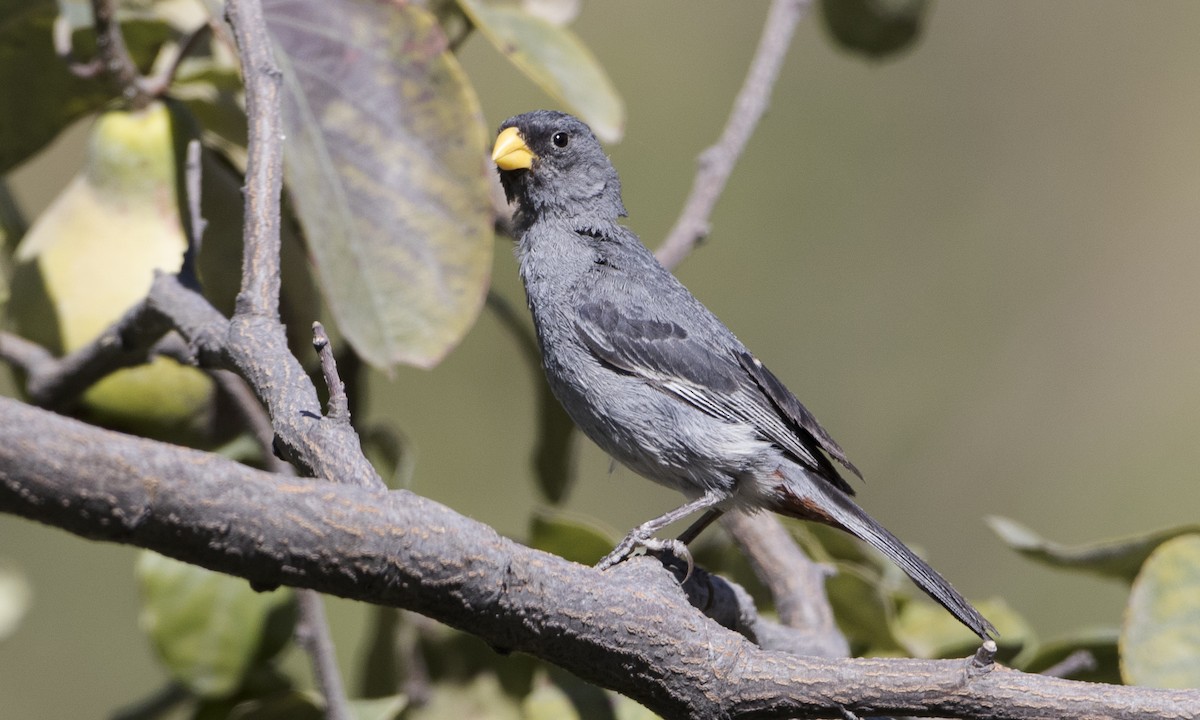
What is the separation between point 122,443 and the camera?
47.4 inches

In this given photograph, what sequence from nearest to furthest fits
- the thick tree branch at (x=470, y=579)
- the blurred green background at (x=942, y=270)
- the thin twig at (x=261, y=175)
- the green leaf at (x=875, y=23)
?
the thick tree branch at (x=470, y=579) → the thin twig at (x=261, y=175) → the green leaf at (x=875, y=23) → the blurred green background at (x=942, y=270)

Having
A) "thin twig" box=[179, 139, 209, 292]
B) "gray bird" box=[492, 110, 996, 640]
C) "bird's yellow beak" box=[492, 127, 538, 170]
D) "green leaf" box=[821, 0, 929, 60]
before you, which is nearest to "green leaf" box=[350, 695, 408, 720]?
"gray bird" box=[492, 110, 996, 640]

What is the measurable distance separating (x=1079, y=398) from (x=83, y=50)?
14.5 feet

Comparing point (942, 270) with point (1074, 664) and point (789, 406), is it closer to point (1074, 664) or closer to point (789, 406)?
point (789, 406)

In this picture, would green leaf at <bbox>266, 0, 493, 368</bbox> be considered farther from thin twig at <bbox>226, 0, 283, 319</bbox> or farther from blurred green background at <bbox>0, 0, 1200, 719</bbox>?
blurred green background at <bbox>0, 0, 1200, 719</bbox>

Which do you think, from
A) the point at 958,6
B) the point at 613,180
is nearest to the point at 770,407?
the point at 613,180

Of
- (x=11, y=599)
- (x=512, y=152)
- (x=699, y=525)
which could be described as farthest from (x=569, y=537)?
(x=11, y=599)

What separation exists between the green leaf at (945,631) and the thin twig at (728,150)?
1047mm

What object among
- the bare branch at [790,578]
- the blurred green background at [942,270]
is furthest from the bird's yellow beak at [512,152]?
the blurred green background at [942,270]

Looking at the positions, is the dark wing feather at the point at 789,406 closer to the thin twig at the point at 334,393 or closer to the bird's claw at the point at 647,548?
the bird's claw at the point at 647,548

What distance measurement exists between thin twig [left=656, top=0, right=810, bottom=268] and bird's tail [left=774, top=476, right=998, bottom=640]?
764mm

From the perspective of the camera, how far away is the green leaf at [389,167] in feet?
7.66

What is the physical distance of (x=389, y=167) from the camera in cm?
243

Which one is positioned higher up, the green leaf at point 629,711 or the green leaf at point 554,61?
the green leaf at point 554,61
